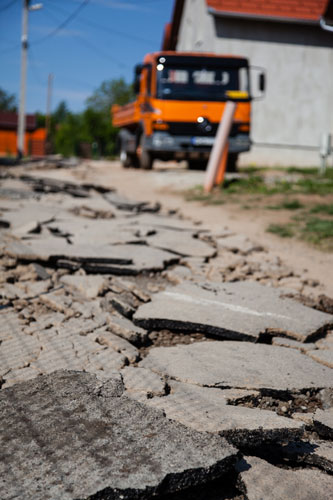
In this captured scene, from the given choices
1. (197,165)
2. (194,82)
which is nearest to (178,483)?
(194,82)

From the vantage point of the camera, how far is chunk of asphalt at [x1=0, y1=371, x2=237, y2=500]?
4.70ft

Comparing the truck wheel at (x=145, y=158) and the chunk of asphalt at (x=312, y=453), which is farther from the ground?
the truck wheel at (x=145, y=158)

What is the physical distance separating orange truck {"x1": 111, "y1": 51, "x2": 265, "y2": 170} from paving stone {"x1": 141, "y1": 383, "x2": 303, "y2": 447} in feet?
33.5

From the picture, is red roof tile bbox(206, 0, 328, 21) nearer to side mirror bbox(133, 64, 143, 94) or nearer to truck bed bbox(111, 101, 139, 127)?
truck bed bbox(111, 101, 139, 127)

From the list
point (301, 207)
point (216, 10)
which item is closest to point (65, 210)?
point (301, 207)

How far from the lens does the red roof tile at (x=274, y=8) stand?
54.0ft

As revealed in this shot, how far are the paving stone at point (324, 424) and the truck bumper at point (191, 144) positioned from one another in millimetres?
10320

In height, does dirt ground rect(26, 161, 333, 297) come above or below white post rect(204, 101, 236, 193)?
below

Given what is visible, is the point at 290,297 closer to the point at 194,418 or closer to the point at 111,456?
the point at 194,418

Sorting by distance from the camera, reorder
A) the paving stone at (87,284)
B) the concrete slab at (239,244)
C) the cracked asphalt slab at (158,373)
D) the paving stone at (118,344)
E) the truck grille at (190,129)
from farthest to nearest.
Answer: the truck grille at (190,129) → the concrete slab at (239,244) → the paving stone at (87,284) → the paving stone at (118,344) → the cracked asphalt slab at (158,373)

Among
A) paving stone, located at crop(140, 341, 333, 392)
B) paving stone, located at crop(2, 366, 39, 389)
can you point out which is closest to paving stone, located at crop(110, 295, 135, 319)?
paving stone, located at crop(140, 341, 333, 392)

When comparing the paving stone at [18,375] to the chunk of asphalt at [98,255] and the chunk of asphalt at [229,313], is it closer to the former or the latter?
the chunk of asphalt at [229,313]

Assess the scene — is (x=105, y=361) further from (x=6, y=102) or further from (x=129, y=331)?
(x=6, y=102)

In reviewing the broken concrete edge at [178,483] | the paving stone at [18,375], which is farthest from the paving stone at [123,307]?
the broken concrete edge at [178,483]
